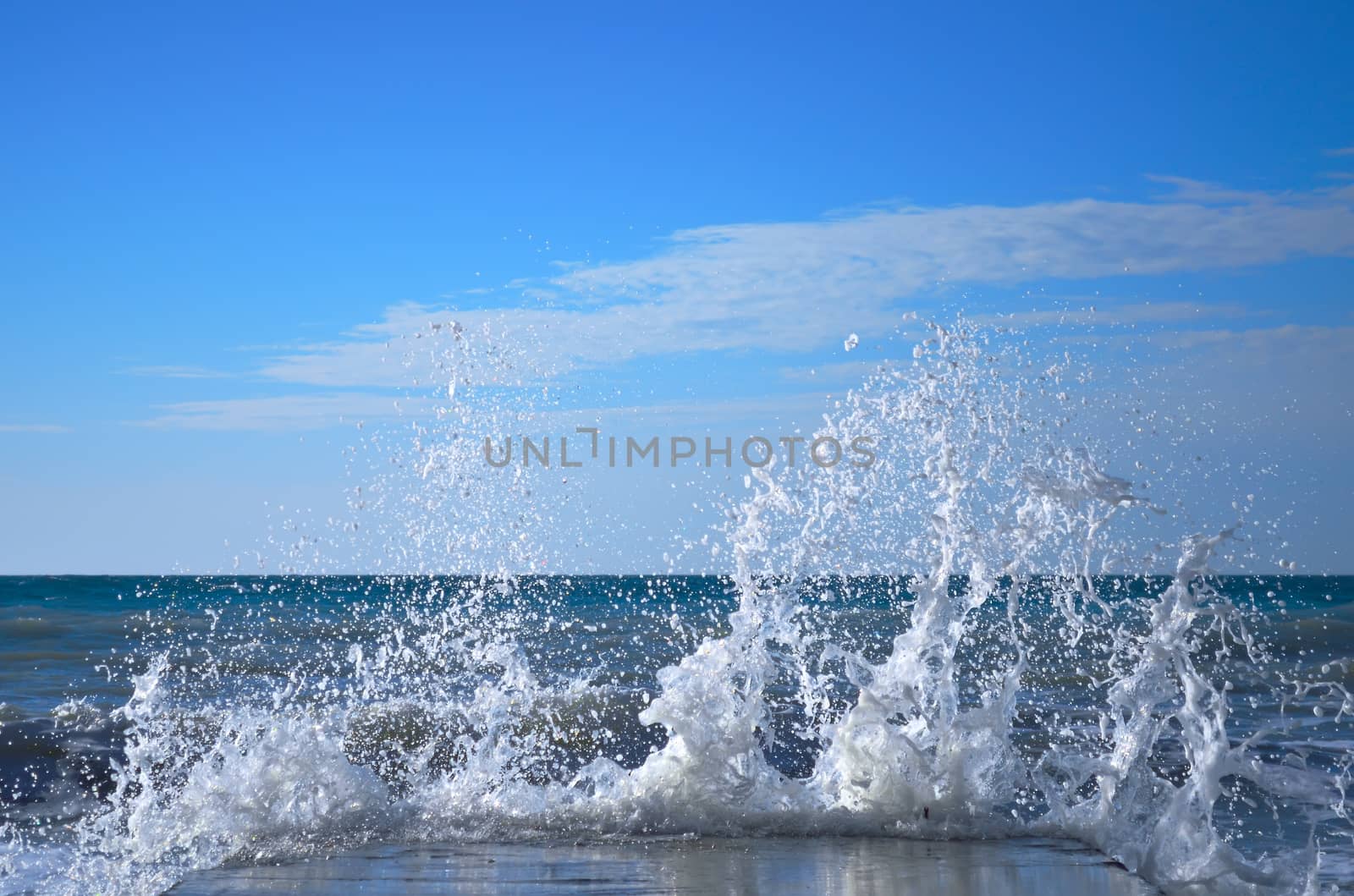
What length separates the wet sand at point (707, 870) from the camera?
4176 mm

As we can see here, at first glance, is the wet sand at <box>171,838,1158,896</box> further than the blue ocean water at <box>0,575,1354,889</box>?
No

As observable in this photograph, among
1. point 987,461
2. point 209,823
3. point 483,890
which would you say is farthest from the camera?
point 987,461

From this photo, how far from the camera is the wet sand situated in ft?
13.7

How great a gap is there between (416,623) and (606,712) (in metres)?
14.4

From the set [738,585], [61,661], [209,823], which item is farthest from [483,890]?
[61,661]

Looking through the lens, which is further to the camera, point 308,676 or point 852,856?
point 308,676

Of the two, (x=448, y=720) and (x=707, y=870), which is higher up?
(x=707, y=870)

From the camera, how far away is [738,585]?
6379 millimetres

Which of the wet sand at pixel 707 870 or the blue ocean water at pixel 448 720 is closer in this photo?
the wet sand at pixel 707 870

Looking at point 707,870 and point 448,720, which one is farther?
point 448,720

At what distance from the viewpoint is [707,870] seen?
4.53 meters

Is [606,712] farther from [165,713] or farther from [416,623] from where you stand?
[416,623]

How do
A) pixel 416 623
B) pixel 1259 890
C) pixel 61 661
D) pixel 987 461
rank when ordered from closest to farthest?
pixel 1259 890 → pixel 987 461 → pixel 61 661 → pixel 416 623

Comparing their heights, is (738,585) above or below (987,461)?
below
